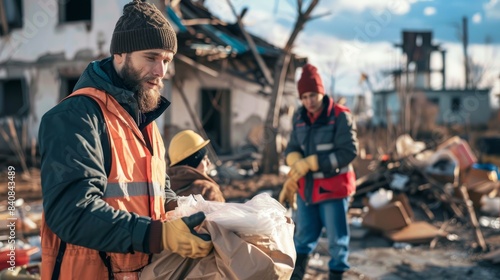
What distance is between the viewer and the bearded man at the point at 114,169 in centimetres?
157

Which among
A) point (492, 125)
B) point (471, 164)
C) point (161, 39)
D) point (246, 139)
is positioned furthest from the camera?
point (492, 125)

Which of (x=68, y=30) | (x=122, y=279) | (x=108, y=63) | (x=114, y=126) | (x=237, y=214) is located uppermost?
(x=68, y=30)

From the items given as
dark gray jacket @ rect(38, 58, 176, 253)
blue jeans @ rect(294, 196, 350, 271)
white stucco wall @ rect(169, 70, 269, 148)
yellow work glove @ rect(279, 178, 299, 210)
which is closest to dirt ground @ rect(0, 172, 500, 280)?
blue jeans @ rect(294, 196, 350, 271)

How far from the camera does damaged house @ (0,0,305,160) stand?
449 inches

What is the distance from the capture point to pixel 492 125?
27953 millimetres

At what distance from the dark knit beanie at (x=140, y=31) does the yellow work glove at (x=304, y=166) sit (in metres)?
2.32

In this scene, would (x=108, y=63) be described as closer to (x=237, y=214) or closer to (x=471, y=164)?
(x=237, y=214)

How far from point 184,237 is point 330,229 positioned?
100.0 inches

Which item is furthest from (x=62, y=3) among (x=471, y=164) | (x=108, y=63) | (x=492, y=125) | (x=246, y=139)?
(x=492, y=125)

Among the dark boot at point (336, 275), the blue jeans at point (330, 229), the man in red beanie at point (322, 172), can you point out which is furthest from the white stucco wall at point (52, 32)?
the dark boot at point (336, 275)

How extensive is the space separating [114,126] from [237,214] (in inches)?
21.2

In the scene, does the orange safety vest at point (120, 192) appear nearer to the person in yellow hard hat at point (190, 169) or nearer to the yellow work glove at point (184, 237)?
the yellow work glove at point (184, 237)

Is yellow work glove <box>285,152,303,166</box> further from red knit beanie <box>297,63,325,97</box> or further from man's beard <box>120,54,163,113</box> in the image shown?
man's beard <box>120,54,163,113</box>

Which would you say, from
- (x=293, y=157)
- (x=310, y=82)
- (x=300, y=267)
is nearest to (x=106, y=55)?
(x=293, y=157)
